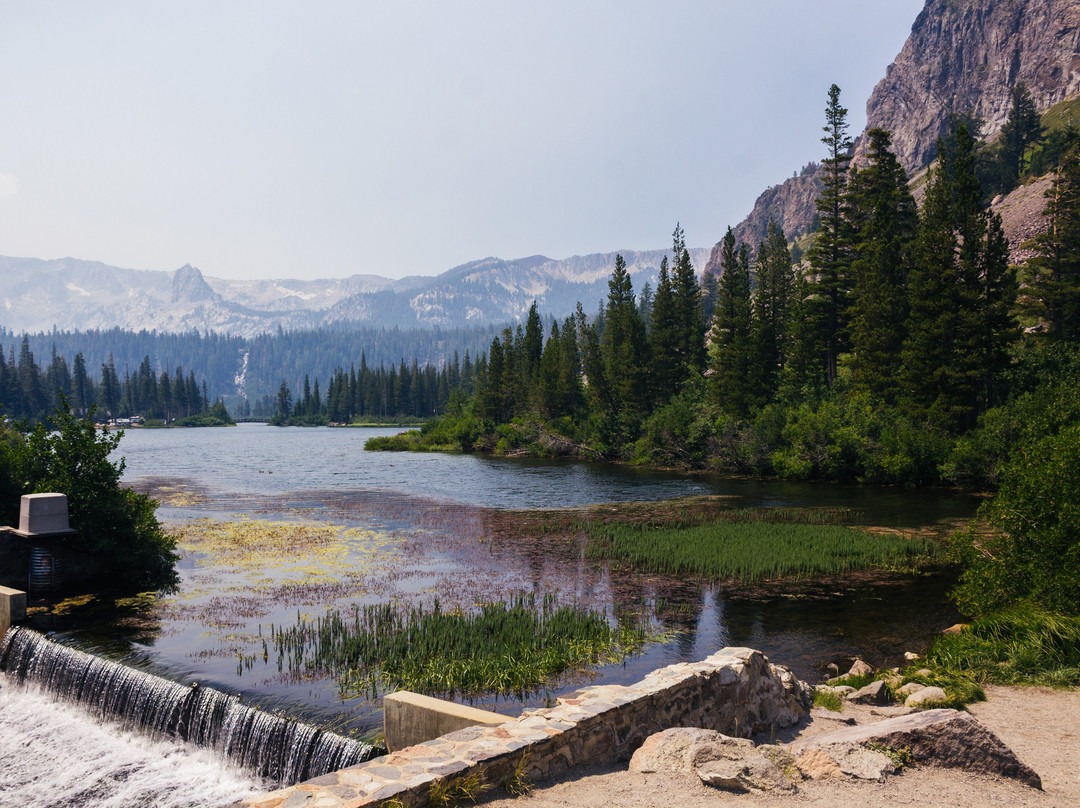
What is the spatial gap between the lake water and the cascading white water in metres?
0.67

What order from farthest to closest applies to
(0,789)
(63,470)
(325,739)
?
(63,470)
(0,789)
(325,739)

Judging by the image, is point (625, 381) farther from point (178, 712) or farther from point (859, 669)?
point (178, 712)

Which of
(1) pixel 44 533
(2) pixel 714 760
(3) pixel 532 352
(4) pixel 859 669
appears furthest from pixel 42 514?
(3) pixel 532 352

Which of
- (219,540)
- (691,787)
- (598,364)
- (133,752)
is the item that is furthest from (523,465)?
(691,787)

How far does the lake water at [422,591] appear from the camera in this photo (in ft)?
50.2

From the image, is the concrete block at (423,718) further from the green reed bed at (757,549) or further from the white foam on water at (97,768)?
the green reed bed at (757,549)

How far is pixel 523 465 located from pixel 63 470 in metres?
52.6

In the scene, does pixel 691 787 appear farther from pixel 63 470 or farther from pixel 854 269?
pixel 854 269

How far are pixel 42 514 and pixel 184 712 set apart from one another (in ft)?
36.0

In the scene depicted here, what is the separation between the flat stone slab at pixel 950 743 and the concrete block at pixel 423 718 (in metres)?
4.26

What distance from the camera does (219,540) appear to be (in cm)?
3022

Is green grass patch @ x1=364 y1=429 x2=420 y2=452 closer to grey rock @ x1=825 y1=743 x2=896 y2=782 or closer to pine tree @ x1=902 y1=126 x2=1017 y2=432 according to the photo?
pine tree @ x1=902 y1=126 x2=1017 y2=432

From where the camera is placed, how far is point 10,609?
17578mm

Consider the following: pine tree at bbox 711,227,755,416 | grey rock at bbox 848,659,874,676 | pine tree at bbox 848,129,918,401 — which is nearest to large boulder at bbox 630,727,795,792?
grey rock at bbox 848,659,874,676
